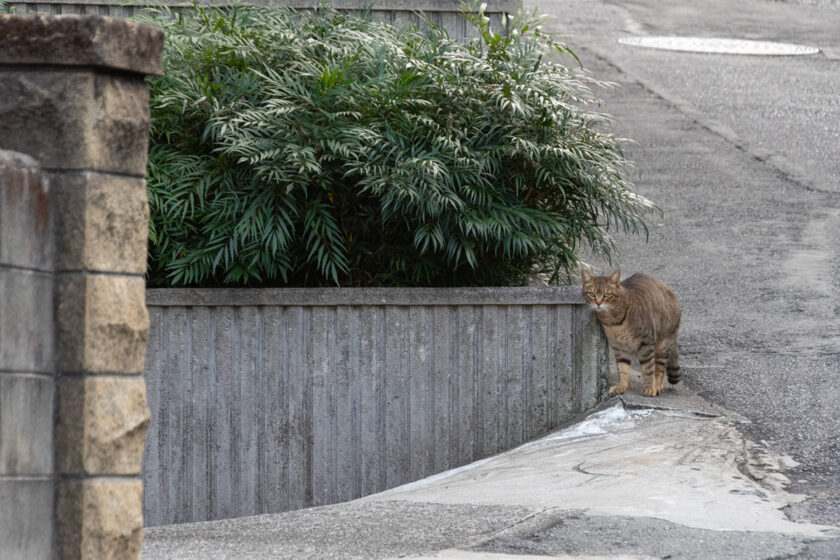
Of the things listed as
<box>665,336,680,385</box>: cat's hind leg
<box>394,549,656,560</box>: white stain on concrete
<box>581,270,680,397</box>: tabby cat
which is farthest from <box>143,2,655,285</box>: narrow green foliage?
<box>394,549,656,560</box>: white stain on concrete

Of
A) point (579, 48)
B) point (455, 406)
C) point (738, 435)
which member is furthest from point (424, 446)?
point (579, 48)

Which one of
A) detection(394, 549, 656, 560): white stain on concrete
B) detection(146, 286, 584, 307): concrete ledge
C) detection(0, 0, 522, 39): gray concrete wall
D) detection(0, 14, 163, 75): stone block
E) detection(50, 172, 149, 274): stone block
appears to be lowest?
detection(394, 549, 656, 560): white stain on concrete

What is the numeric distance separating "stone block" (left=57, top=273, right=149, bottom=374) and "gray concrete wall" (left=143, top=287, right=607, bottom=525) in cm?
345

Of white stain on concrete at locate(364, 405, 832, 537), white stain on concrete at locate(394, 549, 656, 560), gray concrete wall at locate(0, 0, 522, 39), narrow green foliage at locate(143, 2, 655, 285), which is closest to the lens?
white stain on concrete at locate(394, 549, 656, 560)

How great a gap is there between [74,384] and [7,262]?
380mm

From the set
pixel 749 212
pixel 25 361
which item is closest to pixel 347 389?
pixel 25 361

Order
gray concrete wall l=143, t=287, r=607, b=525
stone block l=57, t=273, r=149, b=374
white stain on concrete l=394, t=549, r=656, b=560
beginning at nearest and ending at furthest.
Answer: stone block l=57, t=273, r=149, b=374, white stain on concrete l=394, t=549, r=656, b=560, gray concrete wall l=143, t=287, r=607, b=525

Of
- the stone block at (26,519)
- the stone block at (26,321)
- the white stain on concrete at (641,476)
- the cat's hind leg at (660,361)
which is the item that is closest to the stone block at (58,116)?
the stone block at (26,321)

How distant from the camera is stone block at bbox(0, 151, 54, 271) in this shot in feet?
8.90

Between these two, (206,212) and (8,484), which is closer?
(8,484)

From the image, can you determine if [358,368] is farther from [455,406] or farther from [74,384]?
[74,384]

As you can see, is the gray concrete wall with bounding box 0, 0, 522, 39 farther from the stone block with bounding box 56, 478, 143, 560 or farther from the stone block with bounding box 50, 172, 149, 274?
the stone block with bounding box 56, 478, 143, 560

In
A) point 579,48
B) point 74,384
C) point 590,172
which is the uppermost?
point 579,48

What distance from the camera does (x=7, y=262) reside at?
8.89 feet
